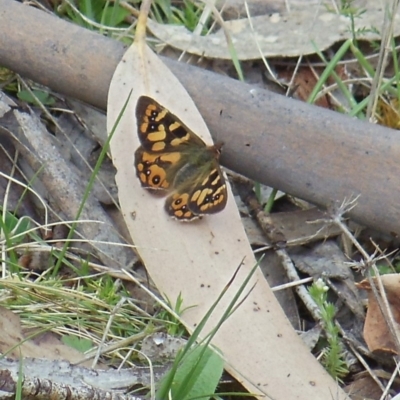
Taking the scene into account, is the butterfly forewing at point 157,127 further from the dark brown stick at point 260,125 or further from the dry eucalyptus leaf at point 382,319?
the dry eucalyptus leaf at point 382,319

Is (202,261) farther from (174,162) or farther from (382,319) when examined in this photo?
(382,319)

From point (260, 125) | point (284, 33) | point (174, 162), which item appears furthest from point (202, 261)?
point (284, 33)

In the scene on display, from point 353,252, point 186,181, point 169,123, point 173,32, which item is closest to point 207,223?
point 186,181

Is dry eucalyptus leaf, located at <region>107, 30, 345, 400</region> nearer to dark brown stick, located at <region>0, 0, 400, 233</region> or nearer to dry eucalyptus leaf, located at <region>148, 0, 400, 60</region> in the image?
dark brown stick, located at <region>0, 0, 400, 233</region>

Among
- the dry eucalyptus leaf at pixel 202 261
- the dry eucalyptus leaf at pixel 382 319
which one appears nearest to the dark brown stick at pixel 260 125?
the dry eucalyptus leaf at pixel 202 261

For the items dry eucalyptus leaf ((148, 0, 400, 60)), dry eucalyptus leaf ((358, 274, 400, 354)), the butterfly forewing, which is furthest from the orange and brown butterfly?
dry eucalyptus leaf ((148, 0, 400, 60))
